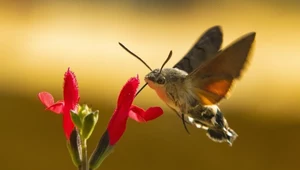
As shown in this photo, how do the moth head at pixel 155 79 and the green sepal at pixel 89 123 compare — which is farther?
the moth head at pixel 155 79

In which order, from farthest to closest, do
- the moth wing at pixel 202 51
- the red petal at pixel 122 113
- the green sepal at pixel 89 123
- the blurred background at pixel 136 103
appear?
the blurred background at pixel 136 103, the moth wing at pixel 202 51, the red petal at pixel 122 113, the green sepal at pixel 89 123

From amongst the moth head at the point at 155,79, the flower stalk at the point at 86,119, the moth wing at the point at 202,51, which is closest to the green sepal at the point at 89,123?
the flower stalk at the point at 86,119

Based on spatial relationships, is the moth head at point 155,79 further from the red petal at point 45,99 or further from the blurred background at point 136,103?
the blurred background at point 136,103

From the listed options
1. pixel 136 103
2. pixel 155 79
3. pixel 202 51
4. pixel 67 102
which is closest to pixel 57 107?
pixel 67 102

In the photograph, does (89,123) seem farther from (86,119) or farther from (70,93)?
(70,93)

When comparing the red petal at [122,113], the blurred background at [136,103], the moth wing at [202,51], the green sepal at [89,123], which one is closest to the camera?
the green sepal at [89,123]

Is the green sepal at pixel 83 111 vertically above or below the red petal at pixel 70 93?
below

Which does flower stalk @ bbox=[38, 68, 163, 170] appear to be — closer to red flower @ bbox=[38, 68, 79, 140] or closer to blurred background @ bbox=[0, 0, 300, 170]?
red flower @ bbox=[38, 68, 79, 140]
